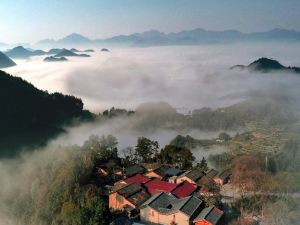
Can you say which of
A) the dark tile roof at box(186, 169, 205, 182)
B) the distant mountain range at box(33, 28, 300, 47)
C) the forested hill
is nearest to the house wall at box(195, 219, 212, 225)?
the dark tile roof at box(186, 169, 205, 182)

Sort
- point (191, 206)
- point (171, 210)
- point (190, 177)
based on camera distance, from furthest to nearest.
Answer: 1. point (190, 177)
2. point (191, 206)
3. point (171, 210)

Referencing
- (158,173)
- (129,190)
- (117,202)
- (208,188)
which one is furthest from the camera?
(158,173)

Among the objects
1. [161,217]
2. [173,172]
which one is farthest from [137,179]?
[161,217]

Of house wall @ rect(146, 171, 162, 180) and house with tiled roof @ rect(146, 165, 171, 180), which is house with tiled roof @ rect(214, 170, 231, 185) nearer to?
house with tiled roof @ rect(146, 165, 171, 180)

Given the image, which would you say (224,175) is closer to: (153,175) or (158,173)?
(158,173)

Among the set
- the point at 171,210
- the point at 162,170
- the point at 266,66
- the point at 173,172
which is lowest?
the point at 173,172

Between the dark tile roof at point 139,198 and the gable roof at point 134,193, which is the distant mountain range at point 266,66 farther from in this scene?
the dark tile roof at point 139,198
